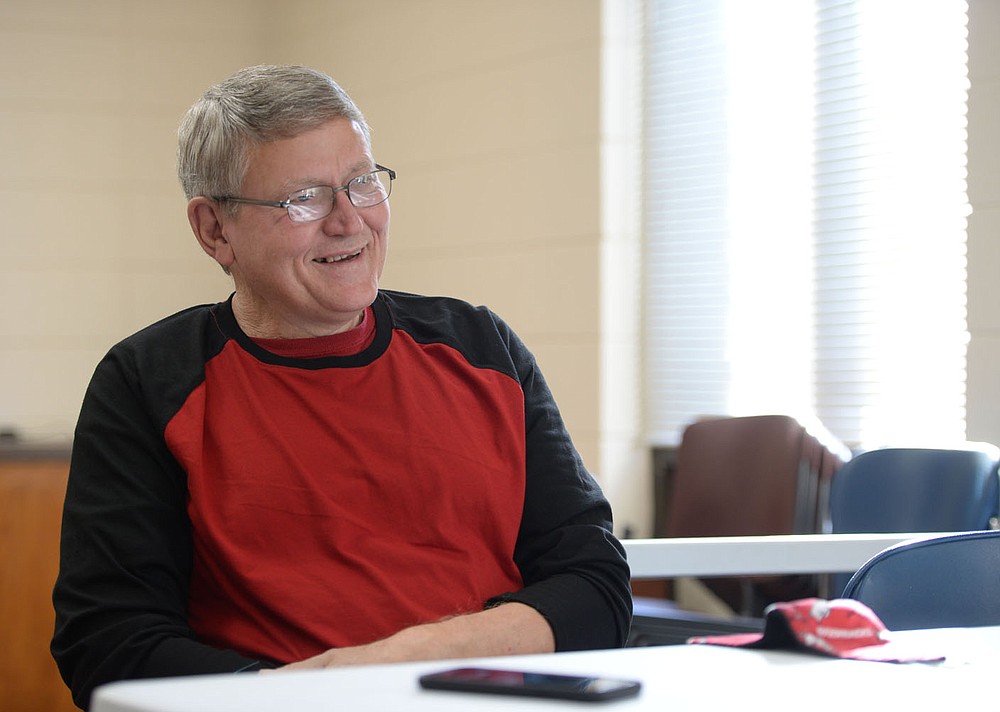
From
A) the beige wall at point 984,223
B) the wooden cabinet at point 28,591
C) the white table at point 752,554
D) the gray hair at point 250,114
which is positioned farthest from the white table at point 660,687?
the beige wall at point 984,223

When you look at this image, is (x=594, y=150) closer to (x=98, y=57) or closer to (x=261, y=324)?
(x=98, y=57)

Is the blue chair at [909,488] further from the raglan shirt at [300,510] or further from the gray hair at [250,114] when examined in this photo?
the gray hair at [250,114]

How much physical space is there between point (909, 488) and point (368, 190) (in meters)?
1.21

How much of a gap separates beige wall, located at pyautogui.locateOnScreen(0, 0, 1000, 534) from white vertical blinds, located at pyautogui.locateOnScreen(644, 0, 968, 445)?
17 cm

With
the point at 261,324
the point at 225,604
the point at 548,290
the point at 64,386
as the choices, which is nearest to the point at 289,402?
the point at 261,324

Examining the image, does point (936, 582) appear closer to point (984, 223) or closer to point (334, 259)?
point (334, 259)

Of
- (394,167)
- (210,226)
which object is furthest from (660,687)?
(394,167)

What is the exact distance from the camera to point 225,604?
1.45m

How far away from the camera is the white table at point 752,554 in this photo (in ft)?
5.61

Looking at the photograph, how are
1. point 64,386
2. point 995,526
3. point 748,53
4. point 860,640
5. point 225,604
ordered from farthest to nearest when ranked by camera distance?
1. point 64,386
2. point 748,53
3. point 995,526
4. point 225,604
5. point 860,640

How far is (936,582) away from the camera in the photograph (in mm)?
1376

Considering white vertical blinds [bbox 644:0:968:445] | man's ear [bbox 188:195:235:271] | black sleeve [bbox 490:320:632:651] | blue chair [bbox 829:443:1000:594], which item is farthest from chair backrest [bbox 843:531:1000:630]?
white vertical blinds [bbox 644:0:968:445]

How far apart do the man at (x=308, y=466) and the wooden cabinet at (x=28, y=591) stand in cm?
140

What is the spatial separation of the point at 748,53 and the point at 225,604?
3.18 m
